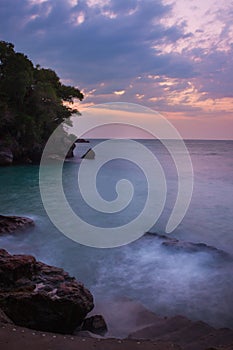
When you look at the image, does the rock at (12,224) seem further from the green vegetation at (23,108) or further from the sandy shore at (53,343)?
the green vegetation at (23,108)

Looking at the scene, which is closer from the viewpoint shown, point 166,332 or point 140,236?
point 166,332

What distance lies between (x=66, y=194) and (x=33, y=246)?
8285 millimetres

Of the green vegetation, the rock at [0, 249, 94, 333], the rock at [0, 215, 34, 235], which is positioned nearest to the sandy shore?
the rock at [0, 249, 94, 333]

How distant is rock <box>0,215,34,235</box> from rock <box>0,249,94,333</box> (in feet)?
14.3

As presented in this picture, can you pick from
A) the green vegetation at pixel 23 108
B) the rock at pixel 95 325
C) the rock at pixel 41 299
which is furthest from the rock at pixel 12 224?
the green vegetation at pixel 23 108

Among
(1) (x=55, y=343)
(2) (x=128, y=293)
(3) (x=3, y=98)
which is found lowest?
(2) (x=128, y=293)

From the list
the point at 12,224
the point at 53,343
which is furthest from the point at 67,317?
the point at 12,224

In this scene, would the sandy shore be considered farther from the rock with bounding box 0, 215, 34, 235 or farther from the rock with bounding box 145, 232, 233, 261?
the rock with bounding box 0, 215, 34, 235

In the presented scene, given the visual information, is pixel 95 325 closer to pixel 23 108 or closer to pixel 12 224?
pixel 12 224

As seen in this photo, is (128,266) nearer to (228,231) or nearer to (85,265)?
(85,265)

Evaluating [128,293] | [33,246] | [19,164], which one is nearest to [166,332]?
[128,293]

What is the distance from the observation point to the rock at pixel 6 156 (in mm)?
27188

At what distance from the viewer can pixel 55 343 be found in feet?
10.8

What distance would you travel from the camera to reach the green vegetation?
1112 inches
